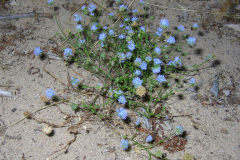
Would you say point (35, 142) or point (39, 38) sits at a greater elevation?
point (39, 38)

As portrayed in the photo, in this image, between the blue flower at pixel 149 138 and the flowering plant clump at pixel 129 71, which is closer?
the blue flower at pixel 149 138

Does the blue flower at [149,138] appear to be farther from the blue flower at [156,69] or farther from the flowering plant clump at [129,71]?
the blue flower at [156,69]

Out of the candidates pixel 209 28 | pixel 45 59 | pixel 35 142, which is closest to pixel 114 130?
pixel 35 142

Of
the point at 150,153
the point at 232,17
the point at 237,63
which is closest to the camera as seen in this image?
the point at 150,153

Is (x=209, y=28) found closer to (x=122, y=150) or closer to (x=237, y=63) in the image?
(x=237, y=63)

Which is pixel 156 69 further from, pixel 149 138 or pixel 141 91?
pixel 149 138

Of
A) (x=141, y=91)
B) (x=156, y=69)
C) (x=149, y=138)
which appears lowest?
(x=149, y=138)

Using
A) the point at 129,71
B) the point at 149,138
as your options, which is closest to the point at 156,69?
the point at 129,71

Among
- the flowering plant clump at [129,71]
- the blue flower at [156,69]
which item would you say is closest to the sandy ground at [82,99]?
the flowering plant clump at [129,71]
